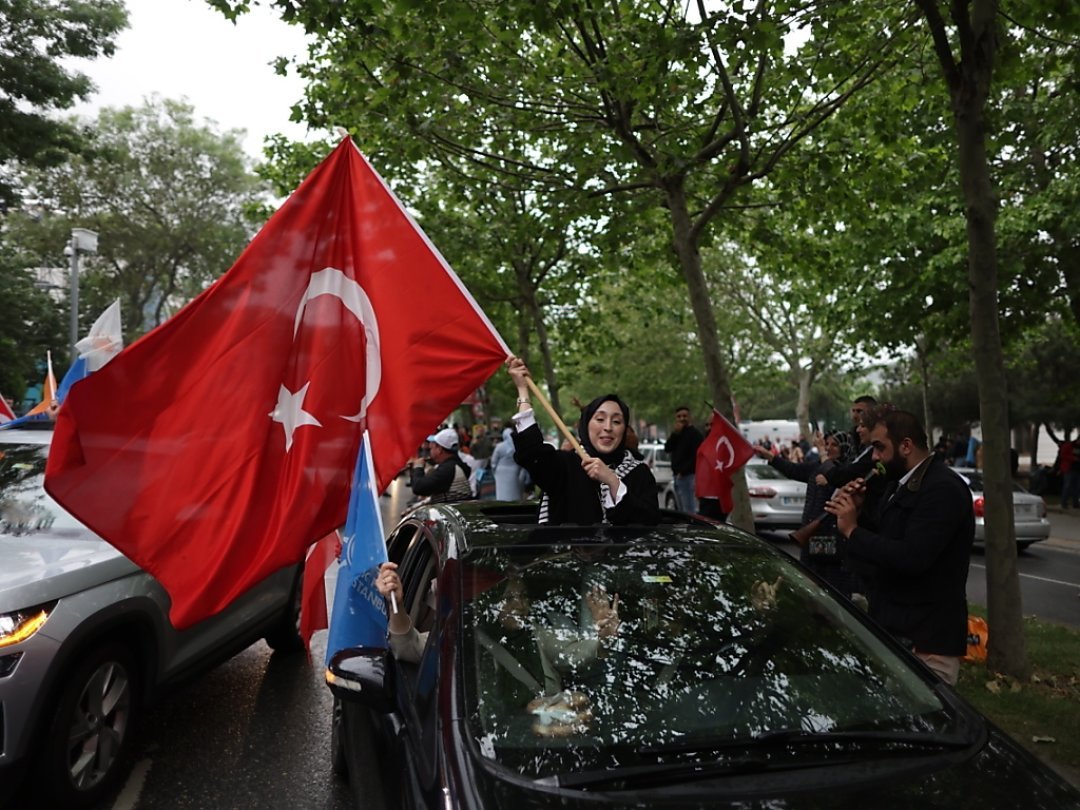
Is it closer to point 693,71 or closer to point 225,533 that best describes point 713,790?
point 225,533

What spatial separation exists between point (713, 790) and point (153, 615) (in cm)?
332

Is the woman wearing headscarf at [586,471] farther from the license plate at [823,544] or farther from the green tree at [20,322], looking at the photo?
the green tree at [20,322]

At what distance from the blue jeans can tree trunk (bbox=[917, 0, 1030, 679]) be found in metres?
7.11

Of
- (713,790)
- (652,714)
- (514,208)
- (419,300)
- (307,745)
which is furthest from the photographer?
(514,208)

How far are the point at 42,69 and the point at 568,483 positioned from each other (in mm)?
15000

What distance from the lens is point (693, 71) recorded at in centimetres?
761

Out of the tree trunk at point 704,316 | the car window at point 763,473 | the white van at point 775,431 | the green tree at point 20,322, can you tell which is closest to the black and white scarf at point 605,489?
the tree trunk at point 704,316

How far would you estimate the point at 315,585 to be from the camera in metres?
3.74

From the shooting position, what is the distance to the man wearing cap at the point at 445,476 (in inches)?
348

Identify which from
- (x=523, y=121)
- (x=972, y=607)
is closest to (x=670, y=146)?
(x=523, y=121)

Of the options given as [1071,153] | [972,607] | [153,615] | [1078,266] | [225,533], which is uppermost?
[1071,153]

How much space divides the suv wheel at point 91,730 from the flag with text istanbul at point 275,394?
950mm

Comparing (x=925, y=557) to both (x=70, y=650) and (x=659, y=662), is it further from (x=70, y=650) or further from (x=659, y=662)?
(x=70, y=650)

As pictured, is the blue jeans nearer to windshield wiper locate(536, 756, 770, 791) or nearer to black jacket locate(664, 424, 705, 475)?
black jacket locate(664, 424, 705, 475)
